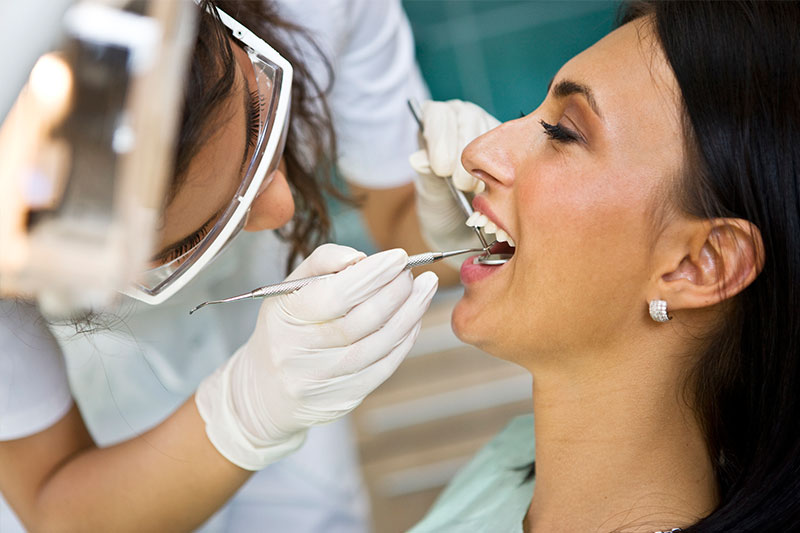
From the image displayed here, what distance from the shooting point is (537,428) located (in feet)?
4.46

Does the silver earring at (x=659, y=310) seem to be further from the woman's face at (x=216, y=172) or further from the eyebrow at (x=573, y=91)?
the woman's face at (x=216, y=172)

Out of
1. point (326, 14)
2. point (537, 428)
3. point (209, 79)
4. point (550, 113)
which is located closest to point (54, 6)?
point (209, 79)

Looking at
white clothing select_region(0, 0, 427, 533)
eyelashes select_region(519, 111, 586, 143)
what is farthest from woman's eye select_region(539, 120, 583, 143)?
white clothing select_region(0, 0, 427, 533)

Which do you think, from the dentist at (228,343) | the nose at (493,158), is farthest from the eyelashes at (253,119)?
the nose at (493,158)

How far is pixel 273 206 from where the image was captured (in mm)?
1277

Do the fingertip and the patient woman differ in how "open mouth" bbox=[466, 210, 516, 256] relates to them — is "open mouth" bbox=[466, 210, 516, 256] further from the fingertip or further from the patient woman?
the fingertip

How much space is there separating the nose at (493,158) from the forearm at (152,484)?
25.5 inches

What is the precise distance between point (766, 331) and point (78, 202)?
1012 mm

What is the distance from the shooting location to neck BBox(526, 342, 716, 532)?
1.24 meters

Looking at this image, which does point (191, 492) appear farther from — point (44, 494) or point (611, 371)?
point (611, 371)

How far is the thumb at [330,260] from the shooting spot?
1159 millimetres

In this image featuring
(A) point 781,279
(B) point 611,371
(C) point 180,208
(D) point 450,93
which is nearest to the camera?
(C) point 180,208

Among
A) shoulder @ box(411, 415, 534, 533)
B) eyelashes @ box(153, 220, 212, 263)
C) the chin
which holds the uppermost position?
eyelashes @ box(153, 220, 212, 263)

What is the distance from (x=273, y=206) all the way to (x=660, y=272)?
63cm
